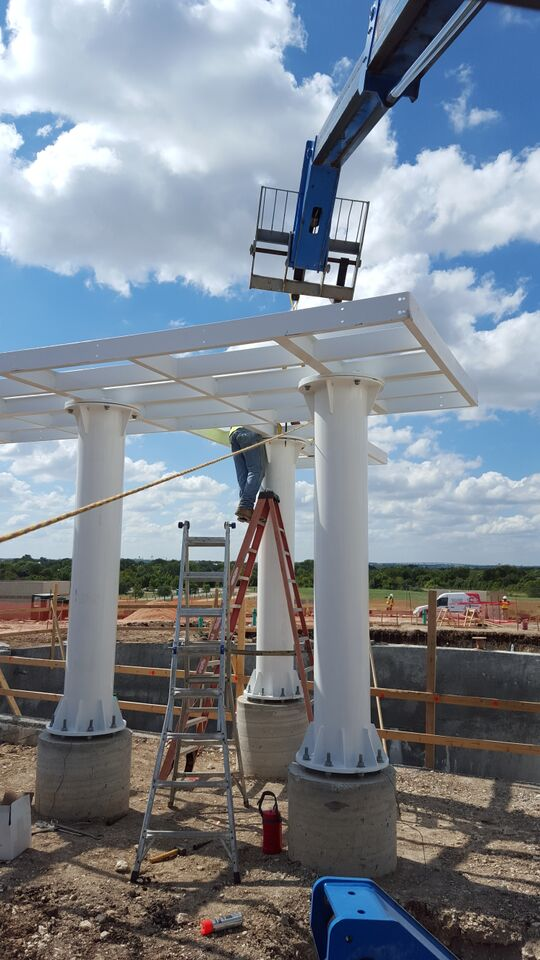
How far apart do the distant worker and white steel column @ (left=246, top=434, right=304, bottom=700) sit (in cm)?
25

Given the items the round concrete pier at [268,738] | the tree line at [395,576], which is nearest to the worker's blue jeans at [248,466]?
the round concrete pier at [268,738]

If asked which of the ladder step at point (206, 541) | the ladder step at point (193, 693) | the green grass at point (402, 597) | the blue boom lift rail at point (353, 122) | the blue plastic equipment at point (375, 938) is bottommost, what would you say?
the blue plastic equipment at point (375, 938)

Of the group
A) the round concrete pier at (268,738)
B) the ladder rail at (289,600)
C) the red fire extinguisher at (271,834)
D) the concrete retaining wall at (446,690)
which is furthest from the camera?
the concrete retaining wall at (446,690)

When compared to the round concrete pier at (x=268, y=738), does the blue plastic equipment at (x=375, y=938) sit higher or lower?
higher

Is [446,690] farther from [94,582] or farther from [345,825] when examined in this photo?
[345,825]

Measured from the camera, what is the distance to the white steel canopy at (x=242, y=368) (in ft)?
20.4

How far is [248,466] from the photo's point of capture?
9.68m

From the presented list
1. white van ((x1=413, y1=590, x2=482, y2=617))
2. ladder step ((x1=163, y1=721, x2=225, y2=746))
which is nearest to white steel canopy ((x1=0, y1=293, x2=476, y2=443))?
ladder step ((x1=163, y1=721, x2=225, y2=746))

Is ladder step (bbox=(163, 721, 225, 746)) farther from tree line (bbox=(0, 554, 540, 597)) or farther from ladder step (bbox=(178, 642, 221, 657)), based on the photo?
tree line (bbox=(0, 554, 540, 597))

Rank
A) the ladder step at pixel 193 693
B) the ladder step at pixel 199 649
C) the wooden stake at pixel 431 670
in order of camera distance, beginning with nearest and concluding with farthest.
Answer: the ladder step at pixel 193 693 < the ladder step at pixel 199 649 < the wooden stake at pixel 431 670

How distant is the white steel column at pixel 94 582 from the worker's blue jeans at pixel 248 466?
1827 mm

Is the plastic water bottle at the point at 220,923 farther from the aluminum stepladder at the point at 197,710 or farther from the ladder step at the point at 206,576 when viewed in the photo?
the ladder step at the point at 206,576

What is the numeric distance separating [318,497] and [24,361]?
3.48 meters

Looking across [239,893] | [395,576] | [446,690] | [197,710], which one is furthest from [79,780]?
[395,576]
